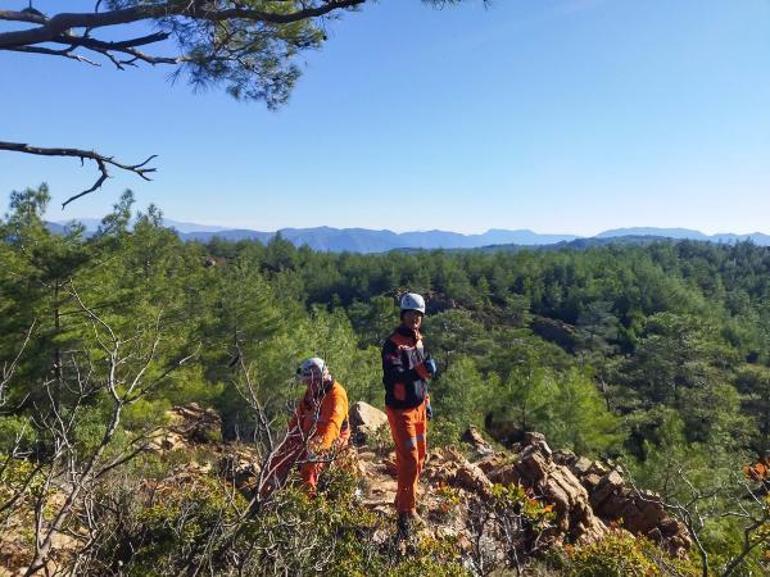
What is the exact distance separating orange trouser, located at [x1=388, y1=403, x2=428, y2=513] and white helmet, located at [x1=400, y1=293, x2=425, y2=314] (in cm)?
78

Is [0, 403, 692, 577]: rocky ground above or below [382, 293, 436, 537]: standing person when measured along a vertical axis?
below

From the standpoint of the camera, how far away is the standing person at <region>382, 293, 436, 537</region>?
159 inches

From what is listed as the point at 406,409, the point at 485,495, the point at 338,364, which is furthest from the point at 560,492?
the point at 338,364

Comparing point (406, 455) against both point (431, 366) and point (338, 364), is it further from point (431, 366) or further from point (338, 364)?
point (338, 364)

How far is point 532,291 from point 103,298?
2050 inches

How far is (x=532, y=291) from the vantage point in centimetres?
5797

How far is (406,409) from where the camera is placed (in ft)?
13.5

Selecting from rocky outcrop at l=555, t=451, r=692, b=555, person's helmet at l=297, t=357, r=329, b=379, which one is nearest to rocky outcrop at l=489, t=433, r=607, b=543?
rocky outcrop at l=555, t=451, r=692, b=555

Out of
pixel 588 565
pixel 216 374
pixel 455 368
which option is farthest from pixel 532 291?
pixel 588 565

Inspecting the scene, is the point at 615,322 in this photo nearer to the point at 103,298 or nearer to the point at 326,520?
the point at 103,298

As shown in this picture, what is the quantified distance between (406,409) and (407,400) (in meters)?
0.07

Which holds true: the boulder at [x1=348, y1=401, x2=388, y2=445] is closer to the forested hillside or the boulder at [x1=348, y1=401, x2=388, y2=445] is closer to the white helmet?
the forested hillside

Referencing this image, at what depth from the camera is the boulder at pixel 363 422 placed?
312 inches

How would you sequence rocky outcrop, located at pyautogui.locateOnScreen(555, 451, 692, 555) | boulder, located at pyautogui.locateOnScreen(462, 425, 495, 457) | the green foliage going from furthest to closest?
boulder, located at pyautogui.locateOnScreen(462, 425, 495, 457)
rocky outcrop, located at pyautogui.locateOnScreen(555, 451, 692, 555)
the green foliage
